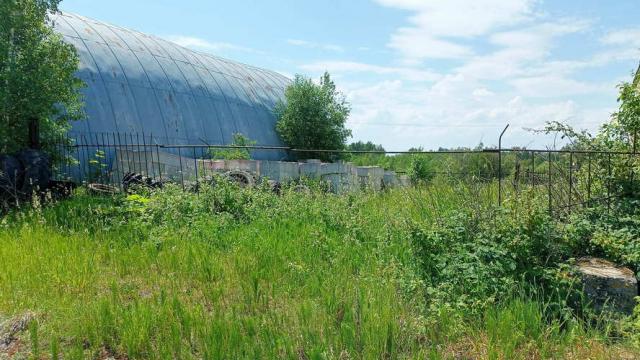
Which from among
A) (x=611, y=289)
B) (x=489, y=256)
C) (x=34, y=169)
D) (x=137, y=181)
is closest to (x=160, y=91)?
(x=137, y=181)

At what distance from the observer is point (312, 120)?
23.3 meters

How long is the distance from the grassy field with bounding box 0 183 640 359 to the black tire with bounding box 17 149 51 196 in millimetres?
1978

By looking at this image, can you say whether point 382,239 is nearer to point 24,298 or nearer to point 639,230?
point 639,230

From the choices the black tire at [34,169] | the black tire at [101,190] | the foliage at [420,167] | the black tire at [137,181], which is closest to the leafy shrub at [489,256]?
the black tire at [101,190]

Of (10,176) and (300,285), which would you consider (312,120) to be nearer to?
(10,176)

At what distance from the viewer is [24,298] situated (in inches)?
195

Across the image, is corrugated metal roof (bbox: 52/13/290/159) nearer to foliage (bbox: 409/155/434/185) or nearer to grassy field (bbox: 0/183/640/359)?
foliage (bbox: 409/155/434/185)

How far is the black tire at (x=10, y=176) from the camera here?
31.0 ft

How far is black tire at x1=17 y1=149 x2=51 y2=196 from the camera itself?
9.95 m

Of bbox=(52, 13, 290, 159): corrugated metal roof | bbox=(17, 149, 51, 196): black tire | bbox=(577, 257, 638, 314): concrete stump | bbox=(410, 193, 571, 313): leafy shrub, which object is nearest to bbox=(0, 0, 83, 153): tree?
bbox=(17, 149, 51, 196): black tire

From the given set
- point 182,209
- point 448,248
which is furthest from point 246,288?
point 182,209

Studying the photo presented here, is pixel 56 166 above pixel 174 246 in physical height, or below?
above

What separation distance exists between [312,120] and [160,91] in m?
7.25

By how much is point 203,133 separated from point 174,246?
13619 millimetres
